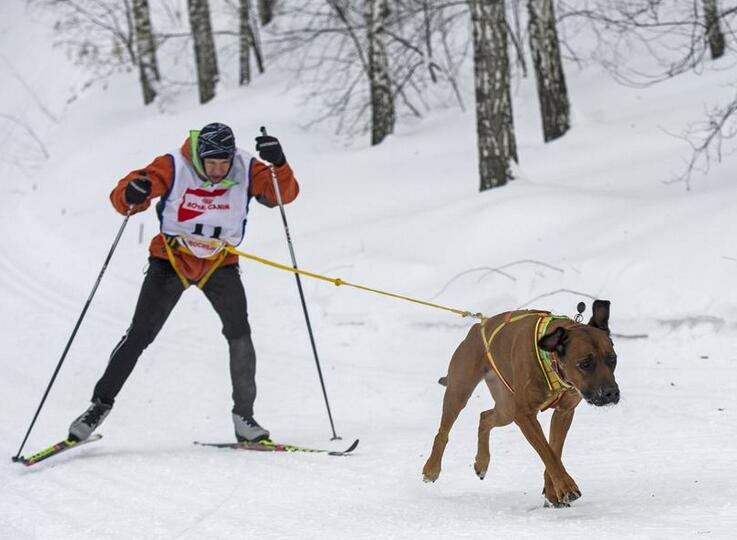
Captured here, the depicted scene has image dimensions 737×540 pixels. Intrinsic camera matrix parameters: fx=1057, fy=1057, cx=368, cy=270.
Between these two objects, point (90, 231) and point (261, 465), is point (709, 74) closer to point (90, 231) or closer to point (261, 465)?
point (90, 231)

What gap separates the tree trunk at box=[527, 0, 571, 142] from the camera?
524 inches

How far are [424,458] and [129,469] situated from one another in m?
1.69

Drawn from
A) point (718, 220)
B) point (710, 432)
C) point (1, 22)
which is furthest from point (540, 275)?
point (1, 22)

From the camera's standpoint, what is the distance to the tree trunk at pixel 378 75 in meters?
14.4

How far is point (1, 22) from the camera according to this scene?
30625 millimetres

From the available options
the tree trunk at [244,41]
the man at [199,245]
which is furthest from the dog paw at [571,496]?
the tree trunk at [244,41]

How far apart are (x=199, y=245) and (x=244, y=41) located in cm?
1386

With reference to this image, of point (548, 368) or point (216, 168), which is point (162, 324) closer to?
point (216, 168)

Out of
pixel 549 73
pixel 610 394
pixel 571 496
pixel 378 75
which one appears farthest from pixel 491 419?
pixel 378 75

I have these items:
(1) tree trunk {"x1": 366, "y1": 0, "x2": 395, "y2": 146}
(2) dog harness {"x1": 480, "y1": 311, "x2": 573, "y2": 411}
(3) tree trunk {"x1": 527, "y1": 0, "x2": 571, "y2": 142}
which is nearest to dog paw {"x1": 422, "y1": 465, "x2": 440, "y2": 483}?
(2) dog harness {"x1": 480, "y1": 311, "x2": 573, "y2": 411}

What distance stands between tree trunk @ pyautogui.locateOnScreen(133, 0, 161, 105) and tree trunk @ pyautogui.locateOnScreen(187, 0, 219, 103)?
102cm

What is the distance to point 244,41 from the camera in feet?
65.0

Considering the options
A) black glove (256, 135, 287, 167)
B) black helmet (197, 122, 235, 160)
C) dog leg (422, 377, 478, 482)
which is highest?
black helmet (197, 122, 235, 160)

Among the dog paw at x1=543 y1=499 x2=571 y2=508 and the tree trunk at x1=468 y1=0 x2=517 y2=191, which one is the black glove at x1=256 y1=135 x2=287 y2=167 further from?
the tree trunk at x1=468 y1=0 x2=517 y2=191
